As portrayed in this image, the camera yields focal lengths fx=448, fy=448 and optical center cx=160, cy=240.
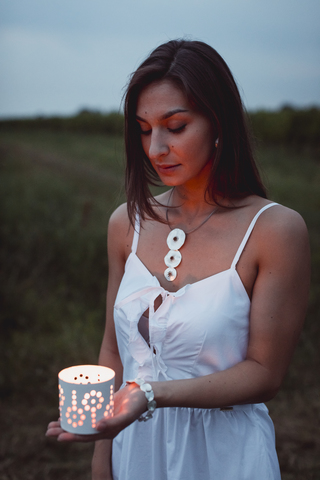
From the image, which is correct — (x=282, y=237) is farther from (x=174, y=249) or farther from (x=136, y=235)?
(x=136, y=235)

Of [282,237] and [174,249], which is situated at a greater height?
[282,237]

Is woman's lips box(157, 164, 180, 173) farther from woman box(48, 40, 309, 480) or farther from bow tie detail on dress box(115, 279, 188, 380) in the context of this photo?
bow tie detail on dress box(115, 279, 188, 380)

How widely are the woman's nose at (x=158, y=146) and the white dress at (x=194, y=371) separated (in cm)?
41

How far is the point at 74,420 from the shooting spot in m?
1.25

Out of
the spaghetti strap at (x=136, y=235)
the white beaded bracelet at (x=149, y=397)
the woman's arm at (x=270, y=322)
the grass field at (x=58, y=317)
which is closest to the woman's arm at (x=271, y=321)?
the woman's arm at (x=270, y=322)

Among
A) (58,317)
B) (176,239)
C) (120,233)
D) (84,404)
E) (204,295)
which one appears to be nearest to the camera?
(84,404)

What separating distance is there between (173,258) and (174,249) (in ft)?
0.14

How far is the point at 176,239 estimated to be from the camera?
1799 millimetres

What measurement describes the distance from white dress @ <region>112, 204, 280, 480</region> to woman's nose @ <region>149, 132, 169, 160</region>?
413 millimetres

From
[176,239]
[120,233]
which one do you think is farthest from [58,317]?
[176,239]

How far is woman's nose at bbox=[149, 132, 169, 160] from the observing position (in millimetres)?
1622

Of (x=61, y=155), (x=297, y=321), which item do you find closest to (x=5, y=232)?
(x=297, y=321)

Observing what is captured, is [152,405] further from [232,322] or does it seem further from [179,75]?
[179,75]

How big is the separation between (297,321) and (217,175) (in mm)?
624
